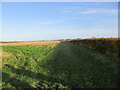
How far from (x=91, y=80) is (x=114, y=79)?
1.81 metres

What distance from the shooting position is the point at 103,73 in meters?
13.4

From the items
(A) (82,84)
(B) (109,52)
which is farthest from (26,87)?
(B) (109,52)

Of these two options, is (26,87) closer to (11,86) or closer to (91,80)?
(11,86)

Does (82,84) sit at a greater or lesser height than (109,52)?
lesser

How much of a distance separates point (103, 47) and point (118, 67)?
1181 centimetres

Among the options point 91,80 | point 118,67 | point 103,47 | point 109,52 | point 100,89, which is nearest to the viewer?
point 100,89

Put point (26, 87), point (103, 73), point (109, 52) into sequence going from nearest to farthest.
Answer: point (26, 87), point (103, 73), point (109, 52)

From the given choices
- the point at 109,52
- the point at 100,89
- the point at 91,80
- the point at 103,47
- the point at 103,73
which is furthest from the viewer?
the point at 103,47

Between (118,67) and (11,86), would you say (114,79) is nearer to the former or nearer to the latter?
(118,67)

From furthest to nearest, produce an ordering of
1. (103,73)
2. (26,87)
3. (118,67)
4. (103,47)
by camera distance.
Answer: (103,47), (118,67), (103,73), (26,87)

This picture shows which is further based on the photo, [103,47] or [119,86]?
[103,47]

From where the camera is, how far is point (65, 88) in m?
10.2

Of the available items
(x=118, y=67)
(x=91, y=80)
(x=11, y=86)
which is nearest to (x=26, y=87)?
(x=11, y=86)

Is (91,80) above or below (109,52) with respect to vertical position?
below
